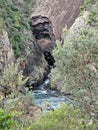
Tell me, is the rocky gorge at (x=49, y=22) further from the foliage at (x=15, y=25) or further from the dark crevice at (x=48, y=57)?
the foliage at (x=15, y=25)

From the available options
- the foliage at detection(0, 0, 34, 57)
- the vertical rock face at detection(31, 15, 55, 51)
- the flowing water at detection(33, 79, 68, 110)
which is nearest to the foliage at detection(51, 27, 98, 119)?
the flowing water at detection(33, 79, 68, 110)

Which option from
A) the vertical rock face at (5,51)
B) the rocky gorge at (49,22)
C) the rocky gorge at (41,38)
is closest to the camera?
the vertical rock face at (5,51)

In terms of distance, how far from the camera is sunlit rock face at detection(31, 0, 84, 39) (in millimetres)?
70075

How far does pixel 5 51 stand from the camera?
50.8 metres

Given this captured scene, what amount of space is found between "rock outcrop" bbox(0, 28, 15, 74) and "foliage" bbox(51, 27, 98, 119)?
28.6 m

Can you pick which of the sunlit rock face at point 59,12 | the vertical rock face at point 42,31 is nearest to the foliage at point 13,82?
the sunlit rock face at point 59,12

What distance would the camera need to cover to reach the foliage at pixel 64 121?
21586mm

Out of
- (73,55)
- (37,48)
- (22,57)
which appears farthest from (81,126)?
(37,48)

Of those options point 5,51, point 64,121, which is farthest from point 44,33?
point 64,121

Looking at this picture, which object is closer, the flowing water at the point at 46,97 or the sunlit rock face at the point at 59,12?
the flowing water at the point at 46,97

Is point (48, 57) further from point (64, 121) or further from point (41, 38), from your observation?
point (64, 121)

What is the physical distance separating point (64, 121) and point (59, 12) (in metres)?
51.6

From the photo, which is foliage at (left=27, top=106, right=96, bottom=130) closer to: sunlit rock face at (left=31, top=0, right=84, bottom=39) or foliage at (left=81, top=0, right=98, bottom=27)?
foliage at (left=81, top=0, right=98, bottom=27)

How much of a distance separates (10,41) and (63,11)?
2138 cm
